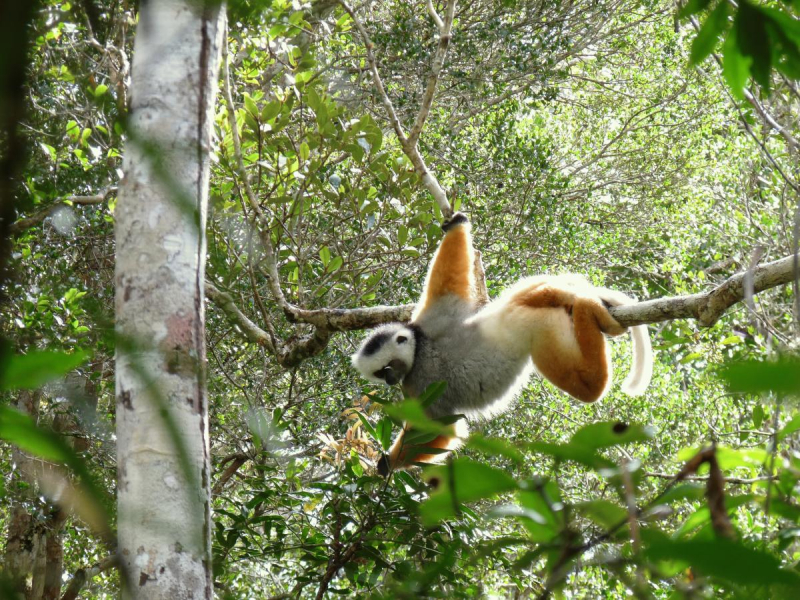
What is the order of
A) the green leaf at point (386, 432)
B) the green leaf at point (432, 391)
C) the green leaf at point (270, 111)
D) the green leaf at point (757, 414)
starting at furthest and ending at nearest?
the green leaf at point (270, 111) → the green leaf at point (386, 432) → the green leaf at point (757, 414) → the green leaf at point (432, 391)

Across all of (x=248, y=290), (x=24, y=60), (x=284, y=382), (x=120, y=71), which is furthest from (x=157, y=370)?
(x=284, y=382)

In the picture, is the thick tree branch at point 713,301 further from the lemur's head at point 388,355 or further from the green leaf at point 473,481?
the green leaf at point 473,481

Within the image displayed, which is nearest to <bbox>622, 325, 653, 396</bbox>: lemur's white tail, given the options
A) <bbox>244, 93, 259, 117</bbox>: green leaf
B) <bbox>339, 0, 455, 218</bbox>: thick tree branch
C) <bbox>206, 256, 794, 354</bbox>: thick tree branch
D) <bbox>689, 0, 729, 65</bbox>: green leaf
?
<bbox>206, 256, 794, 354</bbox>: thick tree branch

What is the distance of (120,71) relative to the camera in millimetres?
5125

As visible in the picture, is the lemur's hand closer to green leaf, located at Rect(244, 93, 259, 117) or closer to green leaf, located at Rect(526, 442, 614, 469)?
green leaf, located at Rect(244, 93, 259, 117)

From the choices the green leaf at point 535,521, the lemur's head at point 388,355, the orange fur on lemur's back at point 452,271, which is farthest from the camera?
the orange fur on lemur's back at point 452,271

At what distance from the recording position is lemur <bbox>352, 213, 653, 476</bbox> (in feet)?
13.4

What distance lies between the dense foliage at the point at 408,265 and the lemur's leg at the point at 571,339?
17.7 inches

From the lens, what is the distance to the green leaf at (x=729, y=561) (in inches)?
17.6

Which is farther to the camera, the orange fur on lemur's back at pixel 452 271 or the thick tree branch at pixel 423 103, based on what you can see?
the thick tree branch at pixel 423 103

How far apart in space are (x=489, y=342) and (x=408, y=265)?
2922 millimetres

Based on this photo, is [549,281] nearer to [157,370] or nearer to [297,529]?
[297,529]

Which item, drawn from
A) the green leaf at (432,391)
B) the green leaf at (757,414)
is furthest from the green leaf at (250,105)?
the green leaf at (757,414)

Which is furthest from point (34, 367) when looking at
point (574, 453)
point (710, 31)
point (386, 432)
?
point (386, 432)
